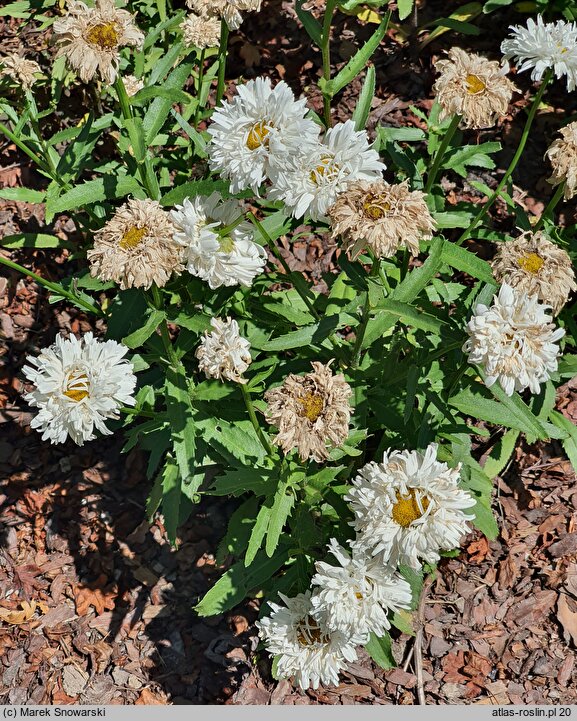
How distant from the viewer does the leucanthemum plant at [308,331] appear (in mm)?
2879

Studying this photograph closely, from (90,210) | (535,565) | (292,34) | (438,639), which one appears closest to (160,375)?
(90,210)

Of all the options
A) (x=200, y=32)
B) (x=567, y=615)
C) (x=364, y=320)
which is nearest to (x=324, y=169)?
(x=364, y=320)

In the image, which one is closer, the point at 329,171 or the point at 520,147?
the point at 329,171

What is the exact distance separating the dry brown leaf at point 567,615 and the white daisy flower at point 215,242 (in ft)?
9.78

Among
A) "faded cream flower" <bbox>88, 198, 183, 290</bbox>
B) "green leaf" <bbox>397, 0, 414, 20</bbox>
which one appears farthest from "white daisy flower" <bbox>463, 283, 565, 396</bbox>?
"green leaf" <bbox>397, 0, 414, 20</bbox>

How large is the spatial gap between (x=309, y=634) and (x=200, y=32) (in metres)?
3.42

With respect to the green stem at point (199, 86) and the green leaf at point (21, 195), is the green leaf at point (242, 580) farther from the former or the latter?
the green stem at point (199, 86)

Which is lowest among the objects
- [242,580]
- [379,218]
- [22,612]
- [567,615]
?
[22,612]

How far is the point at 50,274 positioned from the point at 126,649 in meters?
2.69

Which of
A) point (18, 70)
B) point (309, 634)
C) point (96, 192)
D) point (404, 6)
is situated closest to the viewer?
point (309, 634)

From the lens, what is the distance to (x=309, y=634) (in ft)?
11.1

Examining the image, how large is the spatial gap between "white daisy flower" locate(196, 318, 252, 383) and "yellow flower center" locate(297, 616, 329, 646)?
128 cm

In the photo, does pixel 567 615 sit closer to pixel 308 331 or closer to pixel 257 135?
pixel 308 331

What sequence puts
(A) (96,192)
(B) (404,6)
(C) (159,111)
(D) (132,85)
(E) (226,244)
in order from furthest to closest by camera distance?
(B) (404,6), (D) (132,85), (C) (159,111), (A) (96,192), (E) (226,244)
